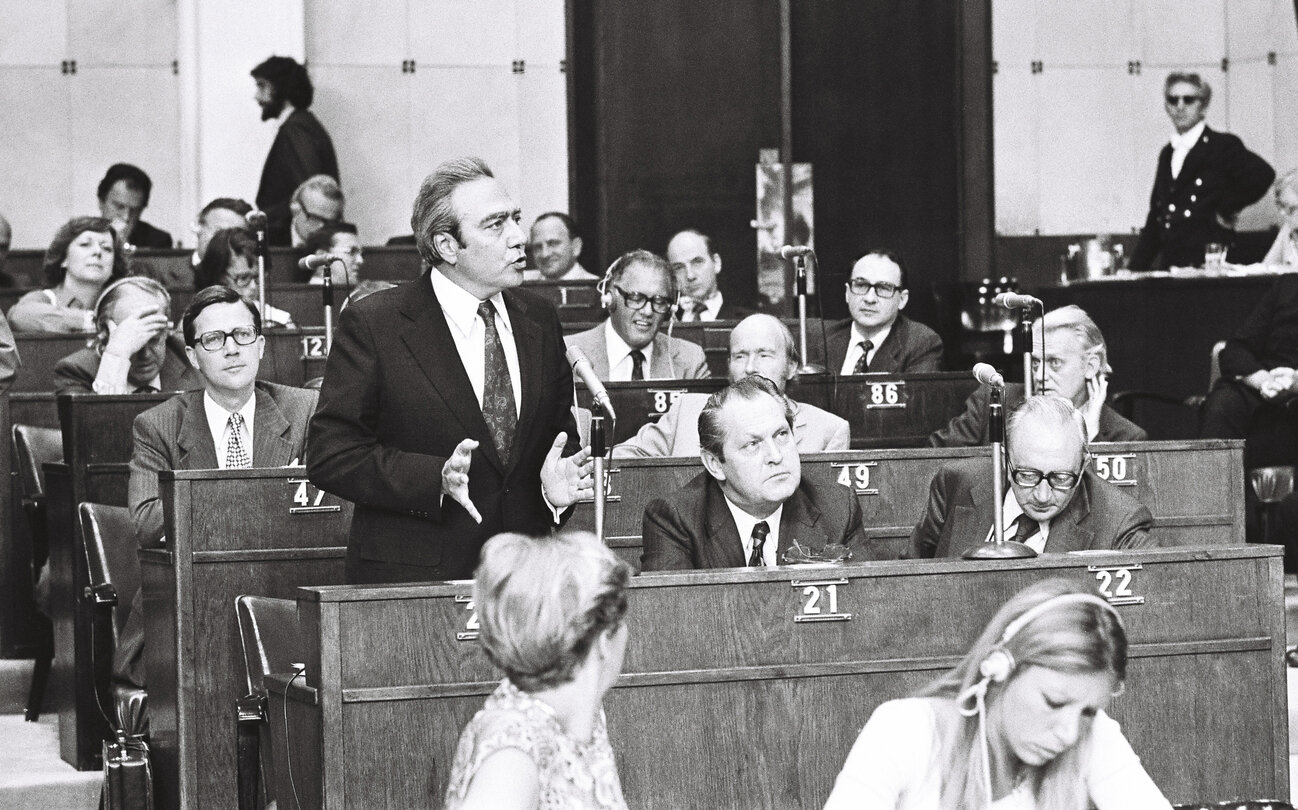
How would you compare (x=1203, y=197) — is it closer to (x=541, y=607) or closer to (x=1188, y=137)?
(x=1188, y=137)

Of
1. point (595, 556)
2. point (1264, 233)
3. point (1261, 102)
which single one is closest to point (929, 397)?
point (595, 556)

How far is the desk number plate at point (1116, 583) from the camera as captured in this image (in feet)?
12.6

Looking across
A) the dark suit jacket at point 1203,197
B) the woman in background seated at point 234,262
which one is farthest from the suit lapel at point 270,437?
the dark suit jacket at point 1203,197

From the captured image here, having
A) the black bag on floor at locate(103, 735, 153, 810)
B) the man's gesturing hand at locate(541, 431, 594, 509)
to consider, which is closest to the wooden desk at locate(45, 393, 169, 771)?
the black bag on floor at locate(103, 735, 153, 810)

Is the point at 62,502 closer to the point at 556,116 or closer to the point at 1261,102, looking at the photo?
the point at 556,116

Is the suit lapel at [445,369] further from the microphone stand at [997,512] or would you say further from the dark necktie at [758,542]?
the microphone stand at [997,512]

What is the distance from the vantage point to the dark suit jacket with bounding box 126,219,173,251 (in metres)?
10.8

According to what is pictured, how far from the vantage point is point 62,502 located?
5.73m

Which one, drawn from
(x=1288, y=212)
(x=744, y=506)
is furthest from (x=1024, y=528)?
(x=1288, y=212)

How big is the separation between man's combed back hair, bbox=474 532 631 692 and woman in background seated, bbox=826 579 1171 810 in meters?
0.45

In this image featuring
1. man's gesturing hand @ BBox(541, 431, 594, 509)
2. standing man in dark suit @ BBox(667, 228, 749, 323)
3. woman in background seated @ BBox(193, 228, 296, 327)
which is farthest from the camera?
standing man in dark suit @ BBox(667, 228, 749, 323)

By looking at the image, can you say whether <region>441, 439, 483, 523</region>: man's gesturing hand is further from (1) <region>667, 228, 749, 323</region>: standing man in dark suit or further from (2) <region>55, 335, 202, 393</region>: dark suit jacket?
(1) <region>667, 228, 749, 323</region>: standing man in dark suit

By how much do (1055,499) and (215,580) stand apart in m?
1.88

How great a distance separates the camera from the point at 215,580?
4641 mm
